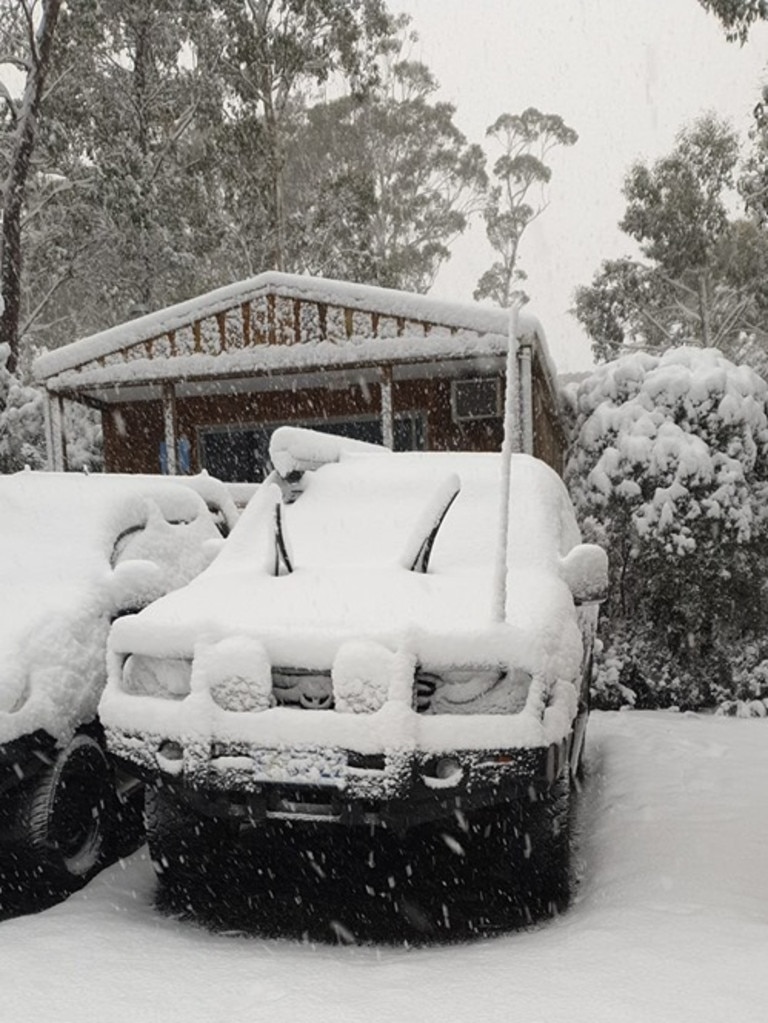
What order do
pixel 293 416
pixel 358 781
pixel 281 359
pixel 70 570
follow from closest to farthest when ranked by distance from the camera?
pixel 358 781
pixel 70 570
pixel 281 359
pixel 293 416

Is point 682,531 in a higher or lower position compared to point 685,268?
lower

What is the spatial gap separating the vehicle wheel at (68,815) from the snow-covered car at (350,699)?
39cm

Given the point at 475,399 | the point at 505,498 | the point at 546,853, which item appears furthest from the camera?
the point at 475,399

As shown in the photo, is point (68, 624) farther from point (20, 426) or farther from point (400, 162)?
point (400, 162)

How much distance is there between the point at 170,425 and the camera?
535 inches

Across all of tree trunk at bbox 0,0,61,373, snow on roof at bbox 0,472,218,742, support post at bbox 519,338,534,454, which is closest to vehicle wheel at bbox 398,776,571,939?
snow on roof at bbox 0,472,218,742

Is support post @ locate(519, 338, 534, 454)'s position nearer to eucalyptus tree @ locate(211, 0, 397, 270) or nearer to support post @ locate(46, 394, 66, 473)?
support post @ locate(46, 394, 66, 473)

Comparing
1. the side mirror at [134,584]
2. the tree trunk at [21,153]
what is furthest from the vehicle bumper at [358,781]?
the tree trunk at [21,153]

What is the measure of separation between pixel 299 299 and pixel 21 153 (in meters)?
11.3

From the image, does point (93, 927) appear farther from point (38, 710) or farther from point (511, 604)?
point (511, 604)

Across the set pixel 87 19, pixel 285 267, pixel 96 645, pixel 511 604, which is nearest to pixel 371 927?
pixel 511 604

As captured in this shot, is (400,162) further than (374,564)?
Yes

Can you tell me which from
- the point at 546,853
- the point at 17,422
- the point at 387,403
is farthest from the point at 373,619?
the point at 17,422

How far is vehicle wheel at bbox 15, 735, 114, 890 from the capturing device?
11.9 feet
